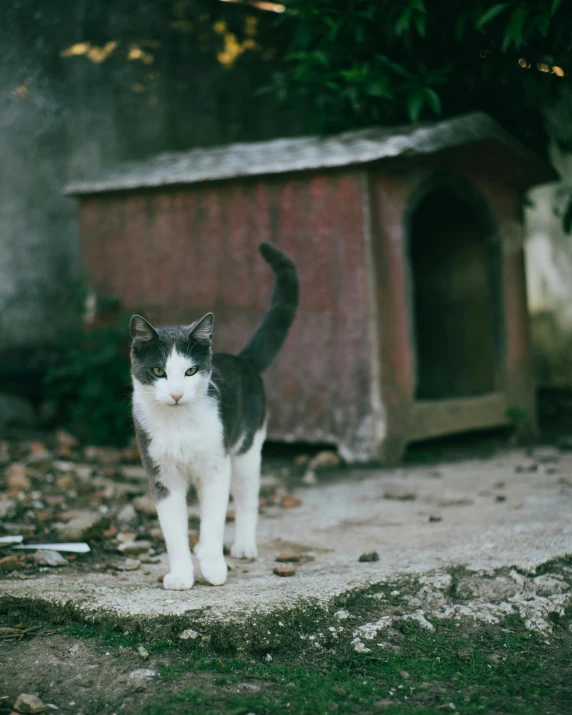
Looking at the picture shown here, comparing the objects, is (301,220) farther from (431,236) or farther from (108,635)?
(108,635)

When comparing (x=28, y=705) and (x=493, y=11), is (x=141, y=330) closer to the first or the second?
(x=28, y=705)

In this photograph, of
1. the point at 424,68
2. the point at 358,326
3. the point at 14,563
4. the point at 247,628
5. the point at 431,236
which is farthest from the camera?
the point at 431,236

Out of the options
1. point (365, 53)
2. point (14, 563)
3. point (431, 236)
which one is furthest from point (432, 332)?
point (14, 563)

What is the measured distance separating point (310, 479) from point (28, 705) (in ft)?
9.94

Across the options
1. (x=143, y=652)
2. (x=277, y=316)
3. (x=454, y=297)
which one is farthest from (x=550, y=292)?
(x=143, y=652)

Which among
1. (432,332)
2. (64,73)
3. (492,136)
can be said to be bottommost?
(432,332)

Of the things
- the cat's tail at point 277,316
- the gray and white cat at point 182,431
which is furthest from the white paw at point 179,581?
the cat's tail at point 277,316

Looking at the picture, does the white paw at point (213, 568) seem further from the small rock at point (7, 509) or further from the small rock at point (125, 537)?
the small rock at point (7, 509)

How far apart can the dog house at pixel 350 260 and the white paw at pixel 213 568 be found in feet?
8.13

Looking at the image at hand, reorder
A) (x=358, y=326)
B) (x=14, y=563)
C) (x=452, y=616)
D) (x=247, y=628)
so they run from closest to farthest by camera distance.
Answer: (x=247, y=628)
(x=452, y=616)
(x=14, y=563)
(x=358, y=326)

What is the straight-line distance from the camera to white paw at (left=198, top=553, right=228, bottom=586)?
9.49 feet

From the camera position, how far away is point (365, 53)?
19.5ft

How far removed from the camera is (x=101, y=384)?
592 centimetres

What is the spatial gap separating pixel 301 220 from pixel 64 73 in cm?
298
